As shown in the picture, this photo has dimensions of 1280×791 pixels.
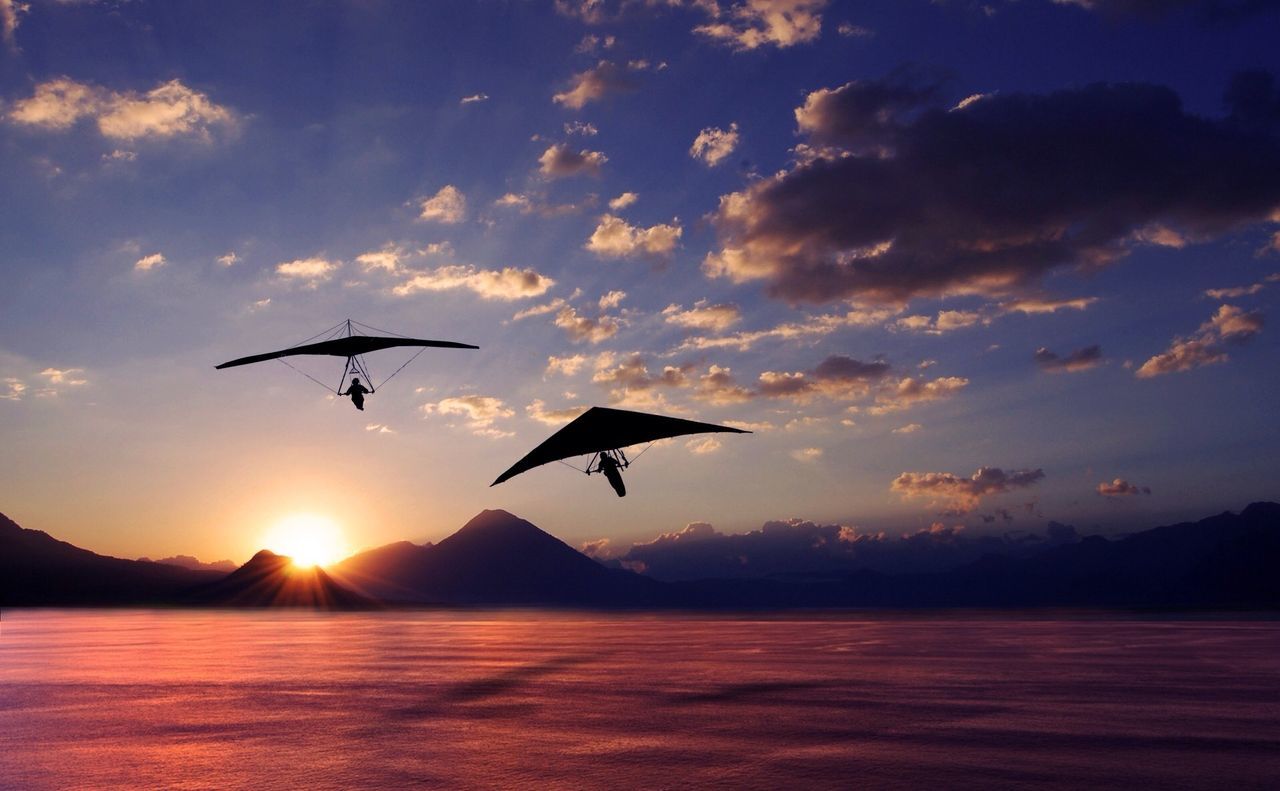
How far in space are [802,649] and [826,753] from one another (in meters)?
38.1

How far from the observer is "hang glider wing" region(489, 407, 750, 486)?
134 ft

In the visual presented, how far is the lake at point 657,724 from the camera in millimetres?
15336

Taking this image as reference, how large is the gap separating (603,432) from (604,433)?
0.07 meters

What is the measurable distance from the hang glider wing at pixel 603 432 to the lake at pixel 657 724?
30.0 ft

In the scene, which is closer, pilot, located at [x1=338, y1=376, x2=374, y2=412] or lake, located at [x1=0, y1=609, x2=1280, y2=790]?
lake, located at [x1=0, y1=609, x2=1280, y2=790]

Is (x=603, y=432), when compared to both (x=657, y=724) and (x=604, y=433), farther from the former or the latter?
(x=657, y=724)

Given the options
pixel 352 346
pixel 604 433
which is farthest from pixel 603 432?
pixel 352 346

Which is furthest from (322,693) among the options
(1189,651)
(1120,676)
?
(1189,651)

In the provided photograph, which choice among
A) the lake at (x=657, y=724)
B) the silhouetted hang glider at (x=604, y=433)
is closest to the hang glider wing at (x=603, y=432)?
the silhouetted hang glider at (x=604, y=433)

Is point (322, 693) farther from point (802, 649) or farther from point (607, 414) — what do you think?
point (802, 649)

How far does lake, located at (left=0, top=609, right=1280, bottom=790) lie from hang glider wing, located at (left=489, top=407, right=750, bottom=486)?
9.16 metres

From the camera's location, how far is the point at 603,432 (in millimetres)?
41094

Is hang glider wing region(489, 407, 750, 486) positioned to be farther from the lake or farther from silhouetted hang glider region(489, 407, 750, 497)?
the lake

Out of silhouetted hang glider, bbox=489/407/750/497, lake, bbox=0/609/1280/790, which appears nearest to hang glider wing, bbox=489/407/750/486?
silhouetted hang glider, bbox=489/407/750/497
